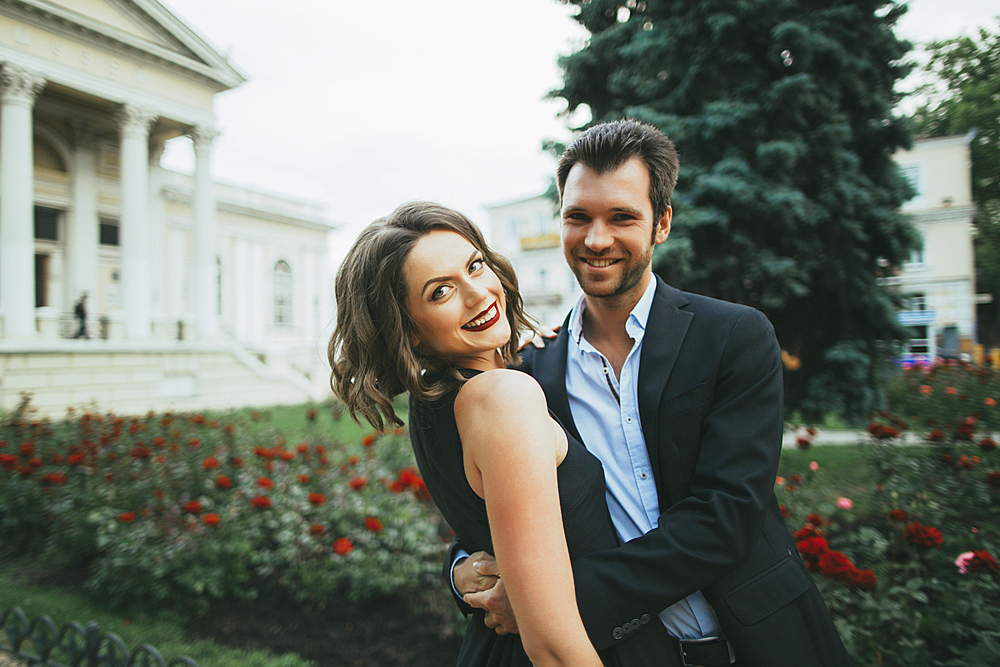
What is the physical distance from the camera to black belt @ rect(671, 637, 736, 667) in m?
1.60

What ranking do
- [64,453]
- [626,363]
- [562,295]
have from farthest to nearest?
[562,295] → [64,453] → [626,363]

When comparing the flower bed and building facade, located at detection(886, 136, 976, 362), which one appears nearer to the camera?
the flower bed

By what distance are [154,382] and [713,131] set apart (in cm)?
1603

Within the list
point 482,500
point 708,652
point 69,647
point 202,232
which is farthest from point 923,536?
point 202,232

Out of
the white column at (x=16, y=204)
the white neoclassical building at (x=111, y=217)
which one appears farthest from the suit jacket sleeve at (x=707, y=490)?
the white column at (x=16, y=204)

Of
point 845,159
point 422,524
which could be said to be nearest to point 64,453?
point 422,524

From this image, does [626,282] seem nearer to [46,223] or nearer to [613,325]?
[613,325]

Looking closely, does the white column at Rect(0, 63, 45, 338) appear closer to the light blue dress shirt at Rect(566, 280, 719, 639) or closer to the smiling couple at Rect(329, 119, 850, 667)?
the smiling couple at Rect(329, 119, 850, 667)

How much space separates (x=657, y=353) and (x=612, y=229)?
471 millimetres

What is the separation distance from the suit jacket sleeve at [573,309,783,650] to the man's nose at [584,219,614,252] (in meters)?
0.47

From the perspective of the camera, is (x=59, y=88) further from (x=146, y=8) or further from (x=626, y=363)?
(x=626, y=363)

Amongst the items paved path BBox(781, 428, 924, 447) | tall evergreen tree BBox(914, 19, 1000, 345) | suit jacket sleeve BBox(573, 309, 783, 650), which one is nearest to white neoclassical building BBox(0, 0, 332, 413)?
paved path BBox(781, 428, 924, 447)

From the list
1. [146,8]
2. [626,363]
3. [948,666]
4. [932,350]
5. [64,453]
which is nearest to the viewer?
[626,363]

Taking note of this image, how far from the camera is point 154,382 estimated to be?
15.9 m
